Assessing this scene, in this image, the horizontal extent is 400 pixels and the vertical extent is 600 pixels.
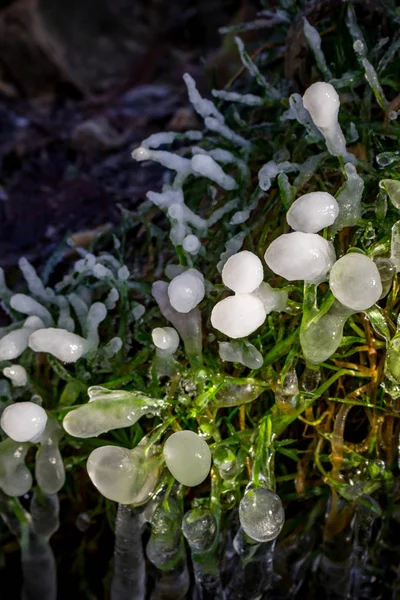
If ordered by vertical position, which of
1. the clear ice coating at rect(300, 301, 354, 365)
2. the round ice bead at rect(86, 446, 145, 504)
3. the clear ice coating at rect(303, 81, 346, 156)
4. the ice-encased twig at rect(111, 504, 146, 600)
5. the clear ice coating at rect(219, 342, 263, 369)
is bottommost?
the ice-encased twig at rect(111, 504, 146, 600)

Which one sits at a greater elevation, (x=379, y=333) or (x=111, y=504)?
(x=379, y=333)

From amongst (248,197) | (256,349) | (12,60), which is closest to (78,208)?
(248,197)

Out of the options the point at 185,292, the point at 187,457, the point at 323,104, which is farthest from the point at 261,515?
the point at 323,104

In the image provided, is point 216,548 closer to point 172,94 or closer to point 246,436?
point 246,436

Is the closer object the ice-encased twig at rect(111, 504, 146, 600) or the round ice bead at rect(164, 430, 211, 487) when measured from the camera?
the round ice bead at rect(164, 430, 211, 487)

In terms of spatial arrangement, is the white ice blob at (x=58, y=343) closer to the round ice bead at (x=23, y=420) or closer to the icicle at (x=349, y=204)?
the round ice bead at (x=23, y=420)

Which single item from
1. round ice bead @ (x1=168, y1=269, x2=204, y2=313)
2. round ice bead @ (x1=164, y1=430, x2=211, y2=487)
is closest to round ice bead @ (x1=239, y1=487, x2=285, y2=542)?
round ice bead @ (x1=164, y1=430, x2=211, y2=487)

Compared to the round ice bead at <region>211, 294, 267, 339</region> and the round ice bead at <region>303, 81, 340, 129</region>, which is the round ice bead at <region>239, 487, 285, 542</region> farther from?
the round ice bead at <region>303, 81, 340, 129</region>

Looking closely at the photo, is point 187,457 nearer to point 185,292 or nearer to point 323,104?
point 185,292
